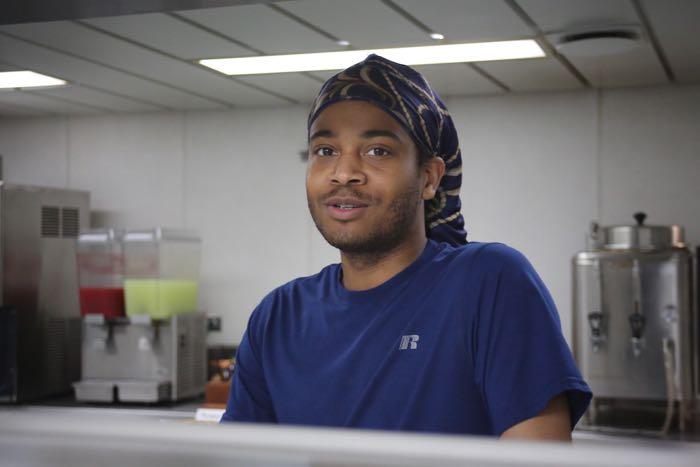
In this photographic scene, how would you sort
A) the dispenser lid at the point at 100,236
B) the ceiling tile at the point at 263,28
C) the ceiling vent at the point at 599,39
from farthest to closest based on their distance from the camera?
the dispenser lid at the point at 100,236
the ceiling vent at the point at 599,39
the ceiling tile at the point at 263,28

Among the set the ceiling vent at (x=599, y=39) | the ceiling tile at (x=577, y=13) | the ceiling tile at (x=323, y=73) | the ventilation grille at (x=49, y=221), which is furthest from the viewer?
the ventilation grille at (x=49, y=221)

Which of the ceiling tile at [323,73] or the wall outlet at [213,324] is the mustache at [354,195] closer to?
the ceiling tile at [323,73]

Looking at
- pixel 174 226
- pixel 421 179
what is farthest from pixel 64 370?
pixel 421 179

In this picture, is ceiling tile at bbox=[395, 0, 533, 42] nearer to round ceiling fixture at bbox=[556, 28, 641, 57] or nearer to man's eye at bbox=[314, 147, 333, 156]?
round ceiling fixture at bbox=[556, 28, 641, 57]

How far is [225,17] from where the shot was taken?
2.79m

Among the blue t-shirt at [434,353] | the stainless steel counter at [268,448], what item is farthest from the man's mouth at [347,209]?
the stainless steel counter at [268,448]

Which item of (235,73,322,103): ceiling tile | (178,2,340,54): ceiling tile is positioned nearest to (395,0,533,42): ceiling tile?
(178,2,340,54): ceiling tile

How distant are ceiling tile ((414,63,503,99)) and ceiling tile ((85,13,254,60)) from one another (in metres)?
0.74

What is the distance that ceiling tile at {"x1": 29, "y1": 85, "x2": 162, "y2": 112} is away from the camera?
13.2 feet

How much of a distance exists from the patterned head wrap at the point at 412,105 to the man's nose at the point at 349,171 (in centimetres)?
8

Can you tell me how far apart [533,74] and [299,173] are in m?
1.31

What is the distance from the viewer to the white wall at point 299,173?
390cm

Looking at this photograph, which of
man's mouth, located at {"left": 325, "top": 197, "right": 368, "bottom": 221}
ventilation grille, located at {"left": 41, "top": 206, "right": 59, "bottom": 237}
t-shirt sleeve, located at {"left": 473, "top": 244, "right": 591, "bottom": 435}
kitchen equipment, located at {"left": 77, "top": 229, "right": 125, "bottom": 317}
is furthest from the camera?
ventilation grille, located at {"left": 41, "top": 206, "right": 59, "bottom": 237}

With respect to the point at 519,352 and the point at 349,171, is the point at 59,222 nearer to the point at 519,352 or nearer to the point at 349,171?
the point at 349,171
